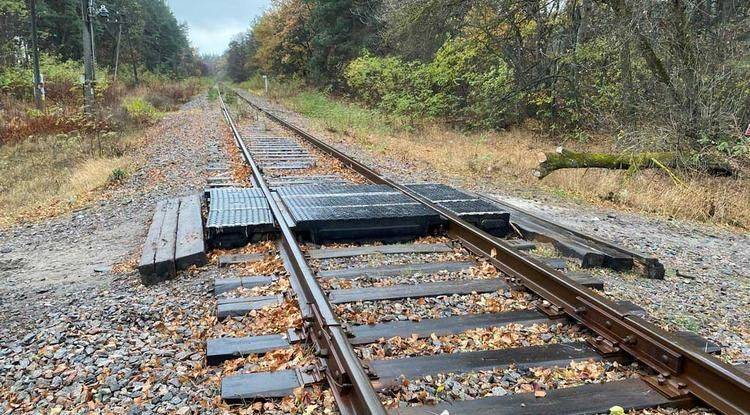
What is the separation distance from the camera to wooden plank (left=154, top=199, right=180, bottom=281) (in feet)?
14.9

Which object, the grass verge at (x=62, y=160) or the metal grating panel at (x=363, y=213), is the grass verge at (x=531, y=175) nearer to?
the metal grating panel at (x=363, y=213)

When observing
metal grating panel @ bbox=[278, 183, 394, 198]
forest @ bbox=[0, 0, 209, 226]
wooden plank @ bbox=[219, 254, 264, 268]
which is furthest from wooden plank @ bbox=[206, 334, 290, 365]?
forest @ bbox=[0, 0, 209, 226]

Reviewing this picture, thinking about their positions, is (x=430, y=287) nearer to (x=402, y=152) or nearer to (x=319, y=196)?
(x=319, y=196)

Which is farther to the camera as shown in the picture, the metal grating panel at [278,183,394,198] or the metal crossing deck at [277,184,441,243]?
the metal grating panel at [278,183,394,198]

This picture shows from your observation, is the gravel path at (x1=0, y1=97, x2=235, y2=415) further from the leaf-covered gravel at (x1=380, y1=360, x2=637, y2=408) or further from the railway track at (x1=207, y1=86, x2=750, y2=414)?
the leaf-covered gravel at (x1=380, y1=360, x2=637, y2=408)

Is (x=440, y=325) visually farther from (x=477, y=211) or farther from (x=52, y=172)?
(x=52, y=172)

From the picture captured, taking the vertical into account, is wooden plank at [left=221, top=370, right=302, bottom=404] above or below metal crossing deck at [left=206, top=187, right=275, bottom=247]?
below

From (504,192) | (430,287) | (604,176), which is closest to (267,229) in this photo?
(430,287)

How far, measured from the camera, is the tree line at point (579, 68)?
999 centimetres

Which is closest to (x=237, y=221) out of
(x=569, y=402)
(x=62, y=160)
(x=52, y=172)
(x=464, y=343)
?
(x=464, y=343)

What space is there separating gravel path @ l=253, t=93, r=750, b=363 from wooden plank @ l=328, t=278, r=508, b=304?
973 millimetres

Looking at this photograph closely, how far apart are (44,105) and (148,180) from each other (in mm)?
13487

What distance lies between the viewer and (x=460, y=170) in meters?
10.8

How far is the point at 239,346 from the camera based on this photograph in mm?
3189
